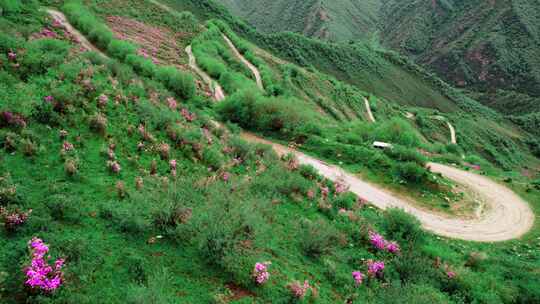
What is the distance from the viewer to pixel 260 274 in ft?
28.9

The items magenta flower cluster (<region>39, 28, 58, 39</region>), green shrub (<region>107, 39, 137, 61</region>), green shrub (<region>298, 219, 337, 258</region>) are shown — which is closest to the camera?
green shrub (<region>298, 219, 337, 258</region>)

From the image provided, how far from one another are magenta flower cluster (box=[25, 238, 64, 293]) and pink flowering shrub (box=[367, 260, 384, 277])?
27.3ft

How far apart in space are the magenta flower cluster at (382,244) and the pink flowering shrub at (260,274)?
521 centimetres

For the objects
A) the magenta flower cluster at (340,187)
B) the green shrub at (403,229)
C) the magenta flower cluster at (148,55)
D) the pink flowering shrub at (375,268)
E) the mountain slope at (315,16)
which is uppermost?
the pink flowering shrub at (375,268)

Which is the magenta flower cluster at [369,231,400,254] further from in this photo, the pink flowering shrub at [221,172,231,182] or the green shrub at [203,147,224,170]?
the green shrub at [203,147,224,170]

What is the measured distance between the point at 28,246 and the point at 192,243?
3639 mm

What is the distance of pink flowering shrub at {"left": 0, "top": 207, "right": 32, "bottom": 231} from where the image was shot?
782 cm

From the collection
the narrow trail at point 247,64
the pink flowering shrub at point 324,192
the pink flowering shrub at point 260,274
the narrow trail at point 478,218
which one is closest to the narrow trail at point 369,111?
the narrow trail at point 247,64

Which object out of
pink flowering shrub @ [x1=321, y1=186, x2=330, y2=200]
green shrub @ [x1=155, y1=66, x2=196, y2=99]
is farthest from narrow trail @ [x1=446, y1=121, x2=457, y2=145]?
pink flowering shrub @ [x1=321, y1=186, x2=330, y2=200]

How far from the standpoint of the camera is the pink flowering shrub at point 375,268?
35.9 ft

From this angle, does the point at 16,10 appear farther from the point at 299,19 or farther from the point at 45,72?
the point at 299,19

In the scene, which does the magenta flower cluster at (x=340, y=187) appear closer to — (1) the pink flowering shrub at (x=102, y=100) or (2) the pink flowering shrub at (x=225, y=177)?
(2) the pink flowering shrub at (x=225, y=177)

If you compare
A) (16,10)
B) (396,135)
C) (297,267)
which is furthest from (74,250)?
(396,135)

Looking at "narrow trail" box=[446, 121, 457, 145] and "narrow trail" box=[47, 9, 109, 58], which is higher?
"narrow trail" box=[47, 9, 109, 58]
